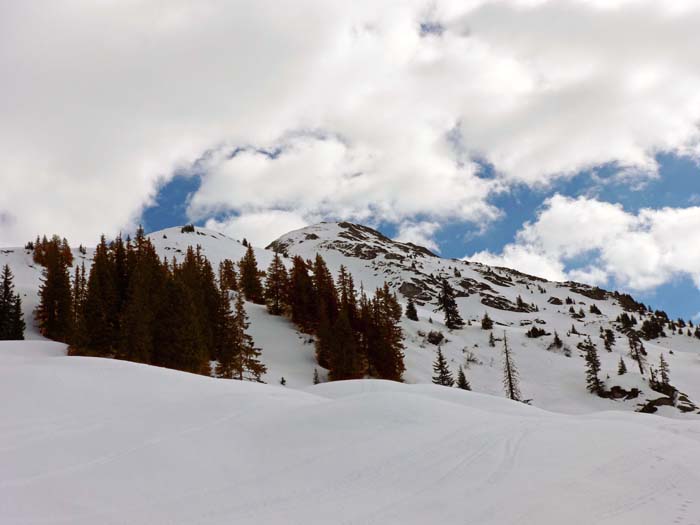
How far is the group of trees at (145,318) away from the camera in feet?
116

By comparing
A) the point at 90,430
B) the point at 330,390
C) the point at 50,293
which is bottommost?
the point at 330,390

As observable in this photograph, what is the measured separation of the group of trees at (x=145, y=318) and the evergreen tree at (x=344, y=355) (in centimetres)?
816

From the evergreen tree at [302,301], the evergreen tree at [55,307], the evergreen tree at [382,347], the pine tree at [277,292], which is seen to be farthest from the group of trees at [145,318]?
the evergreen tree at [382,347]

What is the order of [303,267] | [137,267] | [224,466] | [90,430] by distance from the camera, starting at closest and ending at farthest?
[224,466], [90,430], [137,267], [303,267]

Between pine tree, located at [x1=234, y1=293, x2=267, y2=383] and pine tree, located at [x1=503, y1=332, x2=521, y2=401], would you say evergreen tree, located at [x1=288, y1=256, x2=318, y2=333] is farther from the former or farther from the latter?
pine tree, located at [x1=503, y1=332, x2=521, y2=401]

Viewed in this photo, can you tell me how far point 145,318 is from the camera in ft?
117

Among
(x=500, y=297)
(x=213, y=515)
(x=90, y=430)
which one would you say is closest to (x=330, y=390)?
(x=90, y=430)

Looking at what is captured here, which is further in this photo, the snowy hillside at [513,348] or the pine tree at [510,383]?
the snowy hillside at [513,348]

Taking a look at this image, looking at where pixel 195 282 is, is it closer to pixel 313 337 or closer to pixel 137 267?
pixel 137 267

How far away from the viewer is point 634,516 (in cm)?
780

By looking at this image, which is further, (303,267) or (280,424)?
(303,267)

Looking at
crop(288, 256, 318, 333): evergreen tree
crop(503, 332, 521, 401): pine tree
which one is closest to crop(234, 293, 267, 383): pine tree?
crop(288, 256, 318, 333): evergreen tree

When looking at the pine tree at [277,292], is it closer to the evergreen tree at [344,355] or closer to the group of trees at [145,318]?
the group of trees at [145,318]

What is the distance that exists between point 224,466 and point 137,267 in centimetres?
3604
